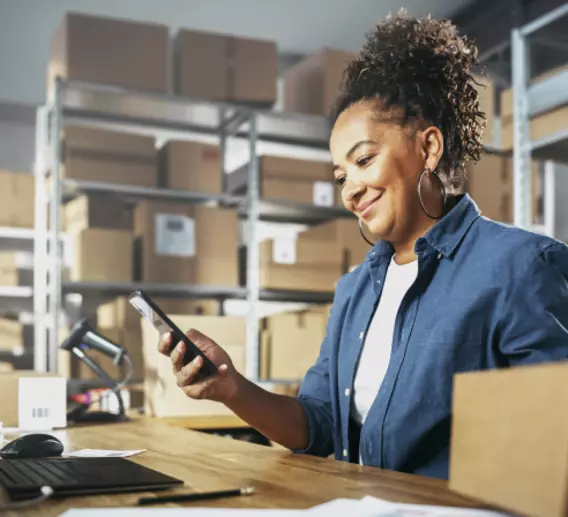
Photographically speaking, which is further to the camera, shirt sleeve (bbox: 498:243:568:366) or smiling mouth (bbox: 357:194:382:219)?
smiling mouth (bbox: 357:194:382:219)

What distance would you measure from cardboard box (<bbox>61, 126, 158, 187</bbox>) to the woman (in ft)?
7.77

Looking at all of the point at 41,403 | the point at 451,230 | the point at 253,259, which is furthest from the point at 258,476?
the point at 253,259

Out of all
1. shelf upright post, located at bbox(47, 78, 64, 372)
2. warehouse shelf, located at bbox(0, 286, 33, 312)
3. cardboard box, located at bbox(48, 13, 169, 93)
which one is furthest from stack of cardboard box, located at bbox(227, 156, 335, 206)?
warehouse shelf, located at bbox(0, 286, 33, 312)

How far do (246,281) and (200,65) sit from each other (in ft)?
3.73

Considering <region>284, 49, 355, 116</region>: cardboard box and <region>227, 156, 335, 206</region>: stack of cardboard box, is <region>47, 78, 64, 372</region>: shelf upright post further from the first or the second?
<region>284, 49, 355, 116</region>: cardboard box

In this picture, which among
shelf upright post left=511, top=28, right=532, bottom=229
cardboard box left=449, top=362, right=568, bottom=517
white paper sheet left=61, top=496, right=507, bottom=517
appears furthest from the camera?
shelf upright post left=511, top=28, right=532, bottom=229

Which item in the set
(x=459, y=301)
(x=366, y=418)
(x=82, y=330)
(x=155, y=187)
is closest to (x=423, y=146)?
(x=459, y=301)

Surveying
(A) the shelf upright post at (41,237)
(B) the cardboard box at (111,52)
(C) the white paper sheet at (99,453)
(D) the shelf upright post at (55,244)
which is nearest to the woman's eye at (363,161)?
(C) the white paper sheet at (99,453)

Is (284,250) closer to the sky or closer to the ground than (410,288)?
closer to the sky

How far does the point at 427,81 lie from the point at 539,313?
0.50 metres

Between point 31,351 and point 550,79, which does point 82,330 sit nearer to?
point 550,79

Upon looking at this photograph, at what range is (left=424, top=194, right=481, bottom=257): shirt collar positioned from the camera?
1.26 meters

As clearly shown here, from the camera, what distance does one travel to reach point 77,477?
0.90 metres

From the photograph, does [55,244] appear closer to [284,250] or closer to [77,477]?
[284,250]
